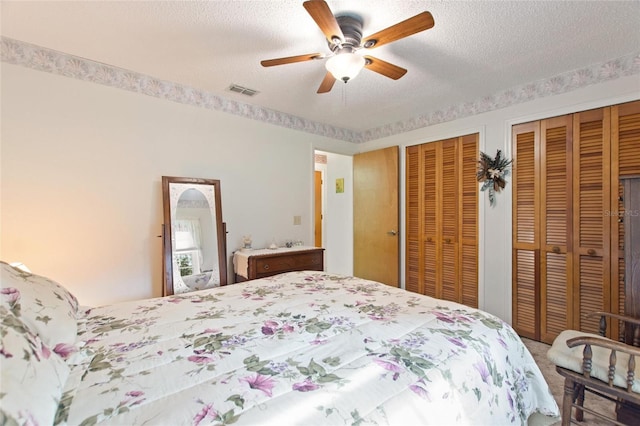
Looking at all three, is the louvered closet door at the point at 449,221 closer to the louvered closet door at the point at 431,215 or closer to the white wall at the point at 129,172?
the louvered closet door at the point at 431,215

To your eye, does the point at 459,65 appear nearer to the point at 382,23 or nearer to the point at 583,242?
the point at 382,23

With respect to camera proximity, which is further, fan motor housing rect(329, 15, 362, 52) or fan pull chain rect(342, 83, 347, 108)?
fan pull chain rect(342, 83, 347, 108)

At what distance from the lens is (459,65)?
2309 mm

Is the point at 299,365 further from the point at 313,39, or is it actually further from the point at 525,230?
the point at 525,230

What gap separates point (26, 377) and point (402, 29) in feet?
6.27

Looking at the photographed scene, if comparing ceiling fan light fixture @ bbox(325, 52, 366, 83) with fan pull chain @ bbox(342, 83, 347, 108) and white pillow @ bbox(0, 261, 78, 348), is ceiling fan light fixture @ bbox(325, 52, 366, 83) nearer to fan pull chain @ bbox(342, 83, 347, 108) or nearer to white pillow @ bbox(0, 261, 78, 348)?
fan pull chain @ bbox(342, 83, 347, 108)

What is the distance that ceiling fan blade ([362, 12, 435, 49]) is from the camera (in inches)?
55.1

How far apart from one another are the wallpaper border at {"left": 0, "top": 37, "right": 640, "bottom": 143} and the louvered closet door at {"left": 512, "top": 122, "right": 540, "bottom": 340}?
341 millimetres

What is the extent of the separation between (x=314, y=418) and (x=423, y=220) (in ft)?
10.3

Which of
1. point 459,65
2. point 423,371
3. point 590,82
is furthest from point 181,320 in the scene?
point 590,82

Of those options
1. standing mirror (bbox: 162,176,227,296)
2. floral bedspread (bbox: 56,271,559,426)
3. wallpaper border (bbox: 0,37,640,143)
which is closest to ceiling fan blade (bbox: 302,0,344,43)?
floral bedspread (bbox: 56,271,559,426)

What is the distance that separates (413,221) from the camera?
364cm

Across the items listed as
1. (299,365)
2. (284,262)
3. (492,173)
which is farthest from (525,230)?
(299,365)

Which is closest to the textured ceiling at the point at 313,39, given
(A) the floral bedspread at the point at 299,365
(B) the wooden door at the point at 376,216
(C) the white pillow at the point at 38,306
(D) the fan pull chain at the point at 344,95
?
(D) the fan pull chain at the point at 344,95
